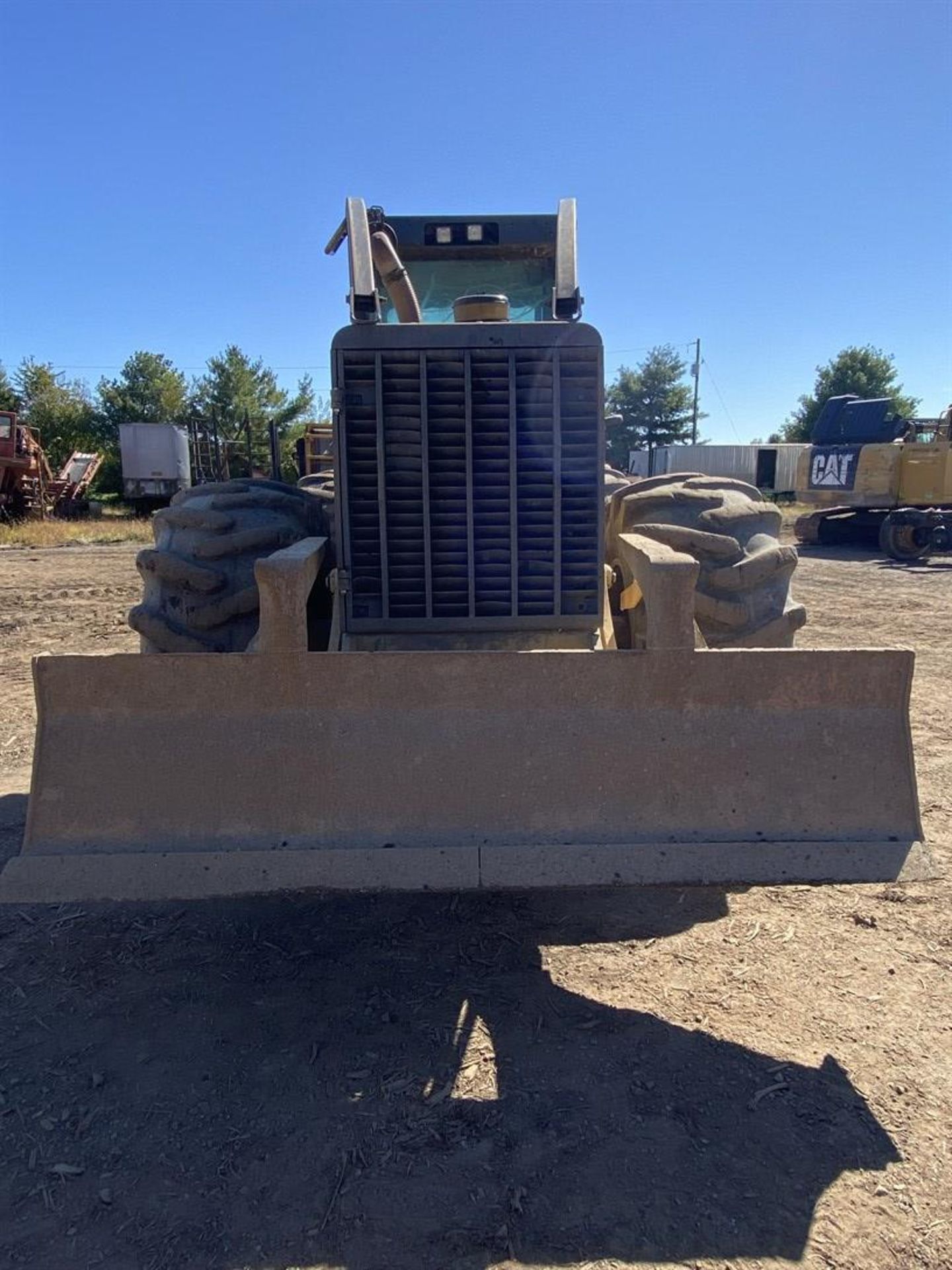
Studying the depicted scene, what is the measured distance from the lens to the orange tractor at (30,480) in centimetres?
2292

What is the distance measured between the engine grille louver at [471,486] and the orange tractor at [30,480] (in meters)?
23.2

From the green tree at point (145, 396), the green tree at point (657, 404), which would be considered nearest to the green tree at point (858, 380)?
the green tree at point (657, 404)

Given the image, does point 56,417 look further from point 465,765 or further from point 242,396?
point 465,765

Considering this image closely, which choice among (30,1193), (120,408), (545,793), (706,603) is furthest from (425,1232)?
(120,408)

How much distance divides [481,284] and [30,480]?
77.2 ft

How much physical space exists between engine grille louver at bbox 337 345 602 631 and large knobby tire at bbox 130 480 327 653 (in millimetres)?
548

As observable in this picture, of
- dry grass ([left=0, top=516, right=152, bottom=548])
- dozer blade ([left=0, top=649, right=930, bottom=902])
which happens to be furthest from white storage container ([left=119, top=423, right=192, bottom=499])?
dozer blade ([left=0, top=649, right=930, bottom=902])

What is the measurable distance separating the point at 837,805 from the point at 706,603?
41.2 inches

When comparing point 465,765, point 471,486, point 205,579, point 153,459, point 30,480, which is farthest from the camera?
point 153,459

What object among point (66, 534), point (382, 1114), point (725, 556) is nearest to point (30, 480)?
point (66, 534)

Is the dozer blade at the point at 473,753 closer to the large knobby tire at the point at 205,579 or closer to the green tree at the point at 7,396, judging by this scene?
the large knobby tire at the point at 205,579

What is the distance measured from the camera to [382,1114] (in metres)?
2.35

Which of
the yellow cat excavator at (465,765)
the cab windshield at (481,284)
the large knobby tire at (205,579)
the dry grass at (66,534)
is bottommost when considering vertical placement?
the dry grass at (66,534)

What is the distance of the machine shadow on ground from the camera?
6.46 ft
